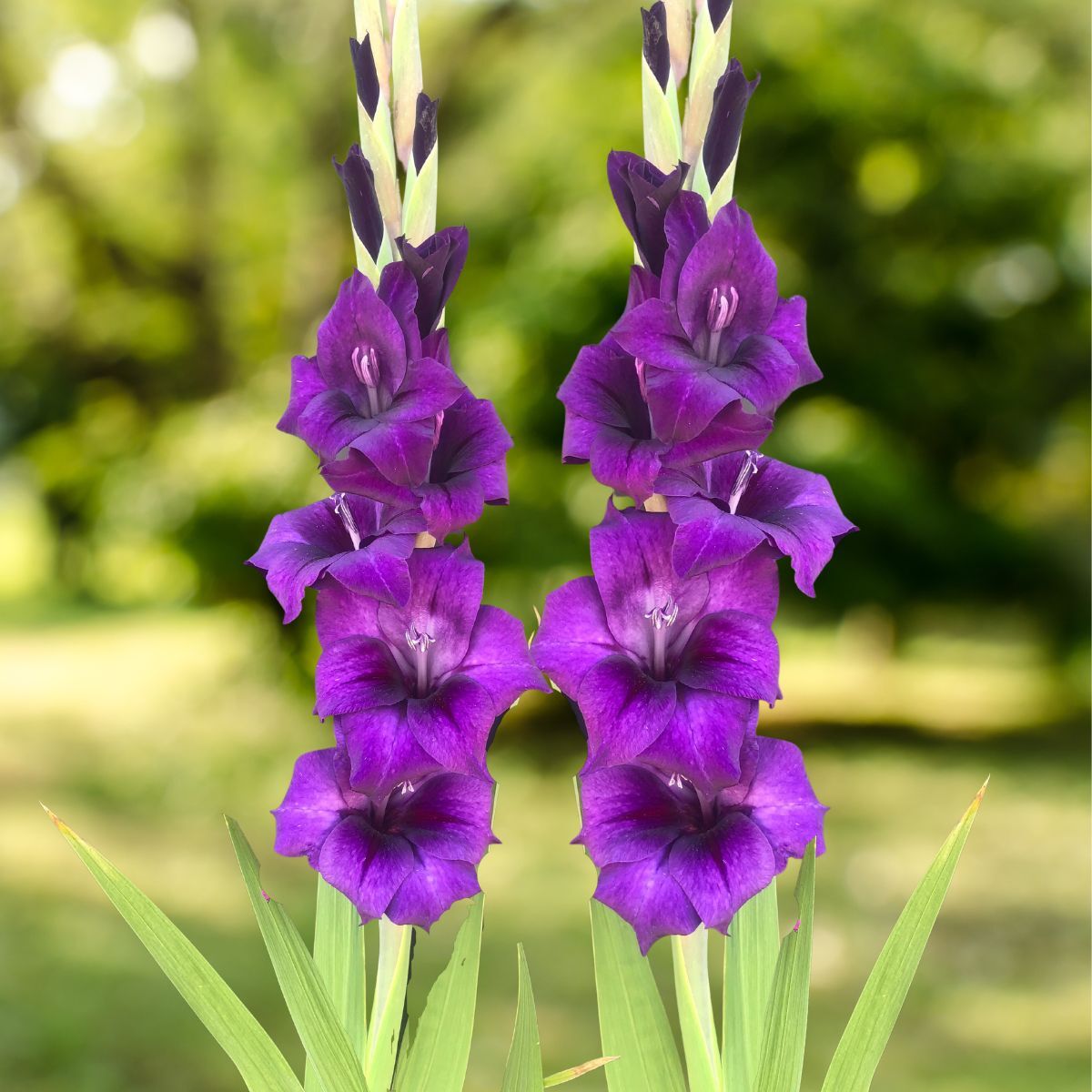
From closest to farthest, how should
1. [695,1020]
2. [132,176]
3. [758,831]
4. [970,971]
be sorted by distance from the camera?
[758,831], [695,1020], [970,971], [132,176]

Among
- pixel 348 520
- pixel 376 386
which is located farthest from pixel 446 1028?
pixel 376 386

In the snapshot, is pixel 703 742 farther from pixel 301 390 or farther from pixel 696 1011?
pixel 301 390

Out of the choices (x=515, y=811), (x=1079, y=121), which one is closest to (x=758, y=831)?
(x=515, y=811)

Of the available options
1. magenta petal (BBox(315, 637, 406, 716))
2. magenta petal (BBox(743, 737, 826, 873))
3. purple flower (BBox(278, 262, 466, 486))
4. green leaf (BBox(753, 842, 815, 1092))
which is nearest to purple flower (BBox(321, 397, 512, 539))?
purple flower (BBox(278, 262, 466, 486))

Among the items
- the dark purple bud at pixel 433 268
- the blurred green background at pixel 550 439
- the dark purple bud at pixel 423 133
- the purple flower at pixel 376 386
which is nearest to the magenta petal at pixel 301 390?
the purple flower at pixel 376 386

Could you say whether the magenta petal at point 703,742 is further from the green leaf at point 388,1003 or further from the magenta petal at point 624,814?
the green leaf at point 388,1003

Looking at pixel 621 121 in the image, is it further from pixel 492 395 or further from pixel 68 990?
pixel 68 990

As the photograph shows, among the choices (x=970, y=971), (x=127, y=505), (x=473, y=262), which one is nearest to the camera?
(x=970, y=971)
